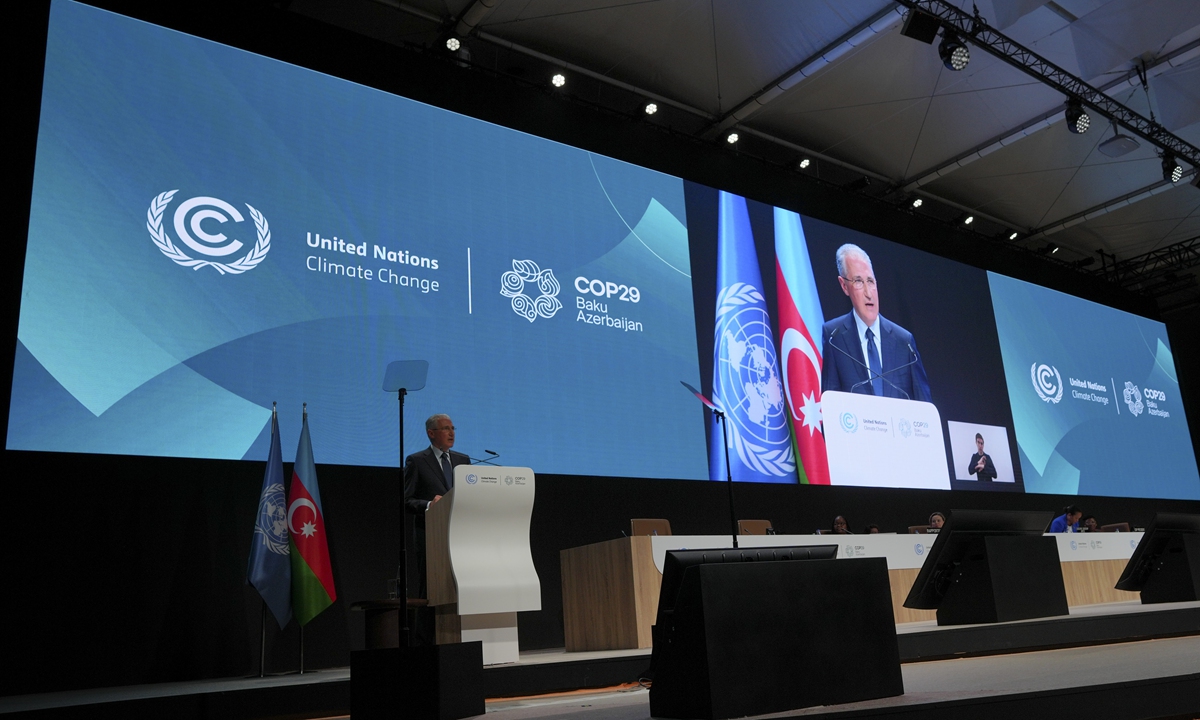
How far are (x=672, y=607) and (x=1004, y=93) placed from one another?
820 centimetres

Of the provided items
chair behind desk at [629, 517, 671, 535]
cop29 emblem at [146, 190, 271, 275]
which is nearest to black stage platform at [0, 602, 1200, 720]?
chair behind desk at [629, 517, 671, 535]

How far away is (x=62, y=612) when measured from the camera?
448 cm

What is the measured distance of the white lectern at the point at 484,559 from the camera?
417cm

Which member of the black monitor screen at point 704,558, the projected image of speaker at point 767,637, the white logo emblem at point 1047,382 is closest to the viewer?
the projected image of speaker at point 767,637

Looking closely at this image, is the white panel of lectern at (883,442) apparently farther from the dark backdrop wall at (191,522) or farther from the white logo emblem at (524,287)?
the white logo emblem at (524,287)

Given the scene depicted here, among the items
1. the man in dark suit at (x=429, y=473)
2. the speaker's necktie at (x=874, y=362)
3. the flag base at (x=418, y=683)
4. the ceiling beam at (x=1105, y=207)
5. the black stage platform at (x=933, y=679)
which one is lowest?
the black stage platform at (x=933, y=679)

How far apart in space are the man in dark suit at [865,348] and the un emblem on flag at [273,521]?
4.76 metres

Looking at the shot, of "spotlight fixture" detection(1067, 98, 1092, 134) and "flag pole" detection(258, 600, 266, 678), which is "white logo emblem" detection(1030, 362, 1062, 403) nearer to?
"spotlight fixture" detection(1067, 98, 1092, 134)

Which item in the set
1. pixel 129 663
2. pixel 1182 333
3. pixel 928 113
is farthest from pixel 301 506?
pixel 1182 333

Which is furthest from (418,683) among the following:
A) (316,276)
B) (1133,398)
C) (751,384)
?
(1133,398)

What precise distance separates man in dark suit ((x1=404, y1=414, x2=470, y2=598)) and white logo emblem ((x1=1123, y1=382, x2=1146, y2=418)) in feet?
30.7

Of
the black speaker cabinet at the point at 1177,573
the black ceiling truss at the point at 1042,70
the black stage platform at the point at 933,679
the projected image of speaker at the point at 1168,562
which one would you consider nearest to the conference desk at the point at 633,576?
the black stage platform at the point at 933,679

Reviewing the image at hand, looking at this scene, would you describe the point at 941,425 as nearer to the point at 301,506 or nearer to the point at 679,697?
the point at 301,506

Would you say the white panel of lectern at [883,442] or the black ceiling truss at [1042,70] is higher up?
the black ceiling truss at [1042,70]
